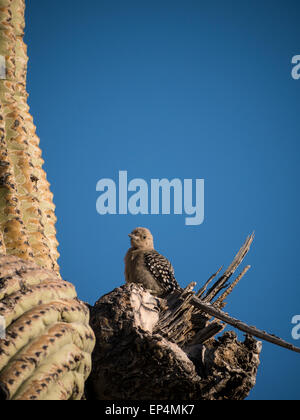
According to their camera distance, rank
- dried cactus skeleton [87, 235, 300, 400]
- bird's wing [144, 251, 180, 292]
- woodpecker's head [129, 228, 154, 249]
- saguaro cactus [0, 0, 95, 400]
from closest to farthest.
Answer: saguaro cactus [0, 0, 95, 400] < dried cactus skeleton [87, 235, 300, 400] < bird's wing [144, 251, 180, 292] < woodpecker's head [129, 228, 154, 249]

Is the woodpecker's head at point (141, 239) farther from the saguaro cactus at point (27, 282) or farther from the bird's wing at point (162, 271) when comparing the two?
the saguaro cactus at point (27, 282)

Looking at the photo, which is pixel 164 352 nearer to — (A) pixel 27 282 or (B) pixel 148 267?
(A) pixel 27 282

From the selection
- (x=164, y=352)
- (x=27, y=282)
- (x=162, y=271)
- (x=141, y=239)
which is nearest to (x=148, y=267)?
(x=162, y=271)

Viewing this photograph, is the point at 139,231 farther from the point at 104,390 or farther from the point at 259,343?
the point at 104,390

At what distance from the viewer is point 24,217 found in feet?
6.92

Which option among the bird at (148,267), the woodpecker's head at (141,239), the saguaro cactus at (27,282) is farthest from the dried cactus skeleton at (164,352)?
the woodpecker's head at (141,239)

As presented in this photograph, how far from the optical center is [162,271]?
3.77m

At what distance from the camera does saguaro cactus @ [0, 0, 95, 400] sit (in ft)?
4.14

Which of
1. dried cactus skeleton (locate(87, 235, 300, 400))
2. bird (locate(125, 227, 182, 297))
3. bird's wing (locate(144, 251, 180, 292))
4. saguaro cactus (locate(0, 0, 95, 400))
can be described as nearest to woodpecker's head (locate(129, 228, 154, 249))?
bird (locate(125, 227, 182, 297))

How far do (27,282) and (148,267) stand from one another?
2474mm

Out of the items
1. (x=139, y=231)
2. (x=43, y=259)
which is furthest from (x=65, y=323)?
(x=139, y=231)

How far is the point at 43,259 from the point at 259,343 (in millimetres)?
987

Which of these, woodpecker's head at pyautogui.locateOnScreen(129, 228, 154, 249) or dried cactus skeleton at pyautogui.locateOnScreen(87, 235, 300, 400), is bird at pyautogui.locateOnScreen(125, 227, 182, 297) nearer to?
woodpecker's head at pyautogui.locateOnScreen(129, 228, 154, 249)

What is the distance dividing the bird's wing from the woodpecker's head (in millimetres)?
319
